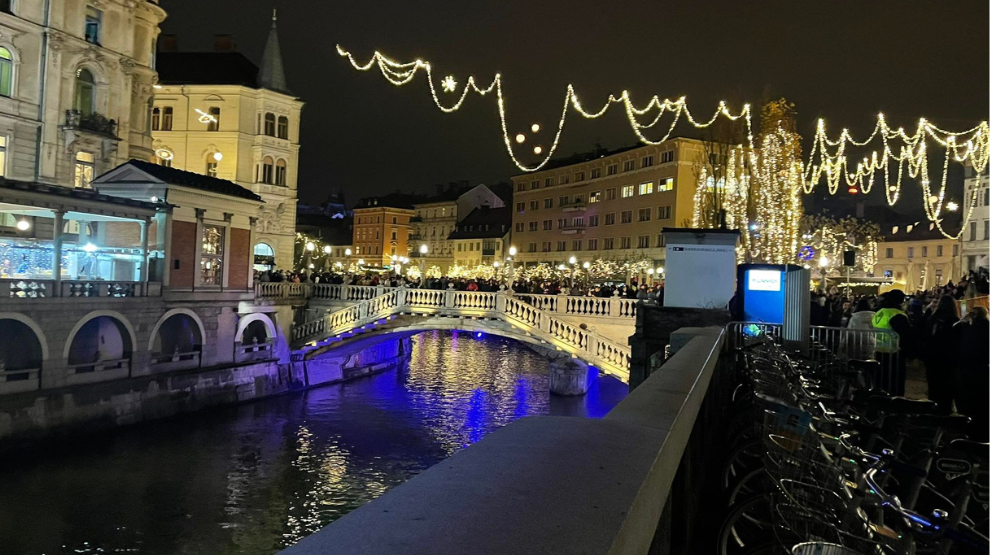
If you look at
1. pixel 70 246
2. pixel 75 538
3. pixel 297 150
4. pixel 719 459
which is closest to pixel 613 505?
pixel 719 459

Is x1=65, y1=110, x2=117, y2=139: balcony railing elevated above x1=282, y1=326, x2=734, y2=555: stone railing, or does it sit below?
above

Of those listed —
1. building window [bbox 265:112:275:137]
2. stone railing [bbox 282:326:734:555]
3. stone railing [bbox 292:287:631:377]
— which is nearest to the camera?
stone railing [bbox 282:326:734:555]

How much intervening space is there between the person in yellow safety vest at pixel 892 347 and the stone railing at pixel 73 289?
23668mm

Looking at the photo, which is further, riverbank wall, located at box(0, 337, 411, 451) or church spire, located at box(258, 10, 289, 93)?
church spire, located at box(258, 10, 289, 93)

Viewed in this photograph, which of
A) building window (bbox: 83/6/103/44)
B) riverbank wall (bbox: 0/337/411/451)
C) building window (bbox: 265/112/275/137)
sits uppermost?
building window (bbox: 83/6/103/44)

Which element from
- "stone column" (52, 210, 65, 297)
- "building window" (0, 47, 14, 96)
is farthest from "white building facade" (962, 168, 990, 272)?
"building window" (0, 47, 14, 96)

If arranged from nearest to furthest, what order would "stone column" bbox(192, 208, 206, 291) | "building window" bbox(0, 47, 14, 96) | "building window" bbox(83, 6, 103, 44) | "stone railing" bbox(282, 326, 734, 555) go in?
"stone railing" bbox(282, 326, 734, 555) → "building window" bbox(0, 47, 14, 96) → "stone column" bbox(192, 208, 206, 291) → "building window" bbox(83, 6, 103, 44)

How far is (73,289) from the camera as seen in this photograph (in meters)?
25.8

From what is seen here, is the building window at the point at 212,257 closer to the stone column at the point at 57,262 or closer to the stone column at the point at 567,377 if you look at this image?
the stone column at the point at 57,262

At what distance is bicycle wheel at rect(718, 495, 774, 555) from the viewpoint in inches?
181

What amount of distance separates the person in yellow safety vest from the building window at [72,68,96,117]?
32.6 meters

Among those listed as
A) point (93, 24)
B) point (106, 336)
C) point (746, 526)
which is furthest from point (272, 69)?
point (746, 526)

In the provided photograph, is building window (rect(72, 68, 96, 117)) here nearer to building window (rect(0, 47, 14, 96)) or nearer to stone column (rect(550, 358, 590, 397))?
building window (rect(0, 47, 14, 96))

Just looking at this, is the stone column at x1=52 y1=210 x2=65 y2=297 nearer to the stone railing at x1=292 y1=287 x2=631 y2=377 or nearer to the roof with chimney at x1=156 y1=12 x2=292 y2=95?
the stone railing at x1=292 y1=287 x2=631 y2=377
